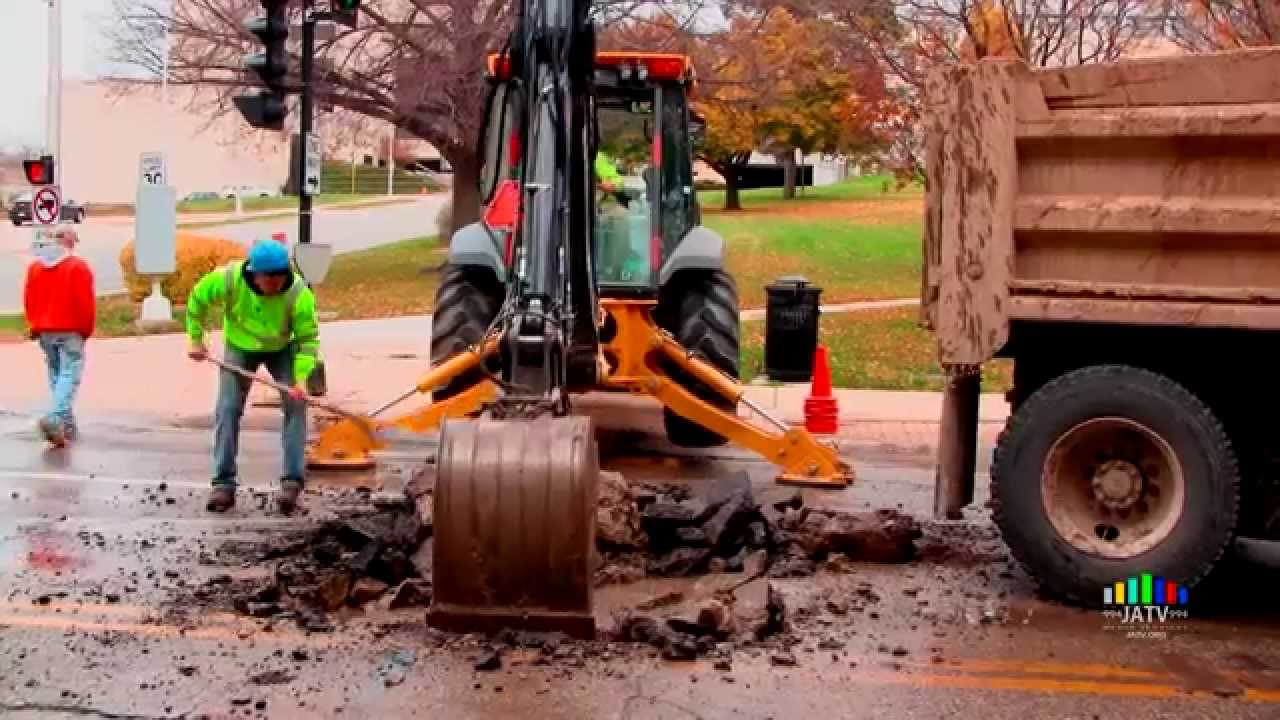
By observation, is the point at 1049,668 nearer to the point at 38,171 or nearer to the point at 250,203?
the point at 38,171

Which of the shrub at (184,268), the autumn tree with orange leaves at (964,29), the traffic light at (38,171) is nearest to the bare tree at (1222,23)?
the autumn tree with orange leaves at (964,29)

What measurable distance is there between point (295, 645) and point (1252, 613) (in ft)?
14.0

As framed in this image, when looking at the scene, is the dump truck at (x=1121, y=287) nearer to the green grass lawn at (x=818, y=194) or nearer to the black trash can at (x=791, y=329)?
the black trash can at (x=791, y=329)

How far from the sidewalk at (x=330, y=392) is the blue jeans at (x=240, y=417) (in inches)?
145

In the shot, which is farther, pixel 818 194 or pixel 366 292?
pixel 818 194

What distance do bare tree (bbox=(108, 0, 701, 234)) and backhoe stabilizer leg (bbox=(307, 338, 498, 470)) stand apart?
16081 millimetres

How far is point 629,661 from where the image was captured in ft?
20.4

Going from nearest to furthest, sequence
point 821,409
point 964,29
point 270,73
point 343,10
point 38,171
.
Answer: point 821,409 < point 270,73 < point 343,10 < point 38,171 < point 964,29

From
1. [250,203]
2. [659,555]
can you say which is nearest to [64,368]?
[659,555]

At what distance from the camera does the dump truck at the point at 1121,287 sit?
22.6 feet

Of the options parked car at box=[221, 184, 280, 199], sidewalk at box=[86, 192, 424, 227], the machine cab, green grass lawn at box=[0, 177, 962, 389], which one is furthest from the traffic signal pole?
parked car at box=[221, 184, 280, 199]

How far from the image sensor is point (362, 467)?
34.9 ft

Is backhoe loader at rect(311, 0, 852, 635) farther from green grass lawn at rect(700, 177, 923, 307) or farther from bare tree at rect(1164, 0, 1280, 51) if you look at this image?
green grass lawn at rect(700, 177, 923, 307)

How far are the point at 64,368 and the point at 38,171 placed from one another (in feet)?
22.2
